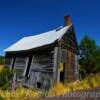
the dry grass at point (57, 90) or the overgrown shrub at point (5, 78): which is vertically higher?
the overgrown shrub at point (5, 78)

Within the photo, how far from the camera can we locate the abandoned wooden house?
52.7ft

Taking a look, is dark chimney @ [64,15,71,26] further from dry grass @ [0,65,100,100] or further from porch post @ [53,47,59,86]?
dry grass @ [0,65,100,100]

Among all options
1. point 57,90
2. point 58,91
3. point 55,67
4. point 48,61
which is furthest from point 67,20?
point 58,91

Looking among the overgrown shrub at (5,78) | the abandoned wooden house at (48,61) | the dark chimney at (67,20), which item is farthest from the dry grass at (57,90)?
the dark chimney at (67,20)

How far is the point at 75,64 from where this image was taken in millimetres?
19609

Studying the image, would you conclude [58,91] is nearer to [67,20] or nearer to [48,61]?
[48,61]

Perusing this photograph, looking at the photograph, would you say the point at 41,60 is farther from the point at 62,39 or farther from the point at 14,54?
the point at 14,54

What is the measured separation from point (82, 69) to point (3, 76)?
52.4 ft

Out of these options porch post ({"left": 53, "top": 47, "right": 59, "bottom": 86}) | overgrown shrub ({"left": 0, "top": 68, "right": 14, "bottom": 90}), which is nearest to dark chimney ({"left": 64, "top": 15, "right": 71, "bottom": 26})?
porch post ({"left": 53, "top": 47, "right": 59, "bottom": 86})

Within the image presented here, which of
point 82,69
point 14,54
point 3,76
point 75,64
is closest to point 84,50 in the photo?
point 82,69

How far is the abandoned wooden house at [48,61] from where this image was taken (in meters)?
16.1

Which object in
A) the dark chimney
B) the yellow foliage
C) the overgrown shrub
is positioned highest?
the dark chimney

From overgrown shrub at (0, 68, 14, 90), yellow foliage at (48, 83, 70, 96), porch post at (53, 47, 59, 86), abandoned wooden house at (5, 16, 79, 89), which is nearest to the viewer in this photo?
yellow foliage at (48, 83, 70, 96)

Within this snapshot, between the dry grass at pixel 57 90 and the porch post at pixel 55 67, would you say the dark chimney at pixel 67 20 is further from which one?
the dry grass at pixel 57 90
